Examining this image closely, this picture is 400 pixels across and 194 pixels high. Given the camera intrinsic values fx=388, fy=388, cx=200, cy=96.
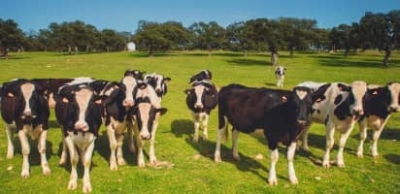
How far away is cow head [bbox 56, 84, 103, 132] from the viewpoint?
28.4ft

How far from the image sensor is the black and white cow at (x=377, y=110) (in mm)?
12750

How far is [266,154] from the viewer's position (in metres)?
12.7

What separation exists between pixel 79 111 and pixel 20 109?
216 centimetres

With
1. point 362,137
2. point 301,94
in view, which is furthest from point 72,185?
point 362,137

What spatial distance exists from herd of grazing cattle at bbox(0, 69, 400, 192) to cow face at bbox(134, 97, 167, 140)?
0.03m

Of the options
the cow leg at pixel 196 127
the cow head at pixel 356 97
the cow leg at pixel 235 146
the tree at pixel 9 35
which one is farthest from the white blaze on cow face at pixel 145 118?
the tree at pixel 9 35

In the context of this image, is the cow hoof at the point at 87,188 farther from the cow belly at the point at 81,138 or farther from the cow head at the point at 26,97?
the cow head at the point at 26,97

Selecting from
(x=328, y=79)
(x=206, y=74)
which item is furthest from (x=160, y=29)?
(x=206, y=74)

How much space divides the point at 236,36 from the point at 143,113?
74974 mm

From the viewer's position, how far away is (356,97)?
11.3 metres

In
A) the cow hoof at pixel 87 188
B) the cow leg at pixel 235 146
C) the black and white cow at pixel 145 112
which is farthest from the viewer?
the cow leg at pixel 235 146

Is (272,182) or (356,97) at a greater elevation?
(356,97)

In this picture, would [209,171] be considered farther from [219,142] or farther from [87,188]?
[87,188]

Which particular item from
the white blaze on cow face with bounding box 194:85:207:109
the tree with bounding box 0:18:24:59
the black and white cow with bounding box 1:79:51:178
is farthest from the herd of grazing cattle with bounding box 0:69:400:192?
the tree with bounding box 0:18:24:59
